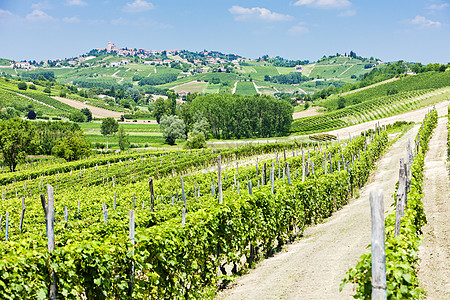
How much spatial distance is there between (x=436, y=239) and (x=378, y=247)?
22.4 ft

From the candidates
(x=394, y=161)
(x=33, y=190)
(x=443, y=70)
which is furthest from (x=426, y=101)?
(x=33, y=190)

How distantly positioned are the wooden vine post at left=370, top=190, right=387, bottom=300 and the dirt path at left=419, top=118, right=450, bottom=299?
2786 mm

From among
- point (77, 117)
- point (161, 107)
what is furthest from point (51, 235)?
point (77, 117)

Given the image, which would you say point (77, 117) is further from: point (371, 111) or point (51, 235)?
point (51, 235)

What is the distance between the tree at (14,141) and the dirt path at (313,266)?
207ft

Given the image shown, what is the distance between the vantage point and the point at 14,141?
6550 cm

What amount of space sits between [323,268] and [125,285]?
5.14 metres

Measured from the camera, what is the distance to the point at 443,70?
422ft

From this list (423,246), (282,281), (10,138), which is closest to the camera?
(282,281)

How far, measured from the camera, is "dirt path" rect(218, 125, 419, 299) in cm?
880

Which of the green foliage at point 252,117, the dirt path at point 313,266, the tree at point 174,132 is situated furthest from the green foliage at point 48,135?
the dirt path at point 313,266

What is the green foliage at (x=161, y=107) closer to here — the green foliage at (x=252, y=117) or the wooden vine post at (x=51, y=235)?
the green foliage at (x=252, y=117)

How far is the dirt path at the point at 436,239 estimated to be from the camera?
8039 millimetres

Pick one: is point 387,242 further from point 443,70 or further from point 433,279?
point 443,70
